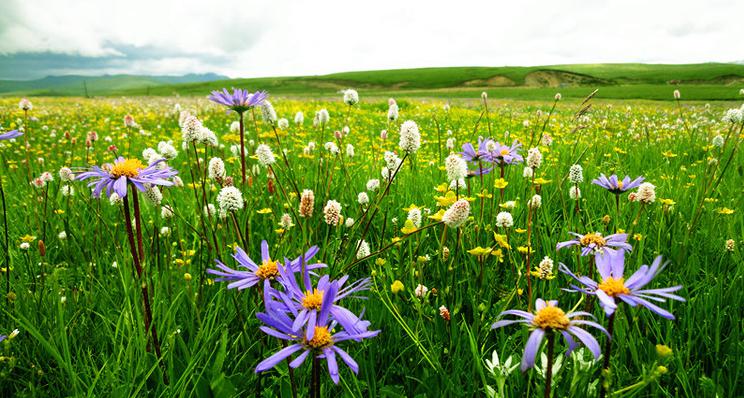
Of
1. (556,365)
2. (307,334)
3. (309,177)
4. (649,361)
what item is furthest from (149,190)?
(309,177)

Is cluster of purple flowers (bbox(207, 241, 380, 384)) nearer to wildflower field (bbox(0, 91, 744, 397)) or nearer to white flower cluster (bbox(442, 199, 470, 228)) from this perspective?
wildflower field (bbox(0, 91, 744, 397))

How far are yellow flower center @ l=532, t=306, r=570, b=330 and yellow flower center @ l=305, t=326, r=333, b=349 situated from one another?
0.51 m

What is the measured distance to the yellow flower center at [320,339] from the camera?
104cm

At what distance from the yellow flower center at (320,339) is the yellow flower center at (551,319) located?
1.68 feet

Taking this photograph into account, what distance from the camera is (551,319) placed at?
3.26 feet

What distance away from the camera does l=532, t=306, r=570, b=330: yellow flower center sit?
3.21 feet

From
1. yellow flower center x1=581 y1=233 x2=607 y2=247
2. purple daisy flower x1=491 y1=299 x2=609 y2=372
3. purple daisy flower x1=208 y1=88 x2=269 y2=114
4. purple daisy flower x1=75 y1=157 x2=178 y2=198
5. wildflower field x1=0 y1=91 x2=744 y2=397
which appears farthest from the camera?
purple daisy flower x1=208 y1=88 x2=269 y2=114

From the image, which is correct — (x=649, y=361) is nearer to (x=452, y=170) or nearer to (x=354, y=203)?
(x=452, y=170)

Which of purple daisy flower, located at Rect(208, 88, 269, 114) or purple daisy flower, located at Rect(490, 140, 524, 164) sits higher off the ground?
purple daisy flower, located at Rect(208, 88, 269, 114)

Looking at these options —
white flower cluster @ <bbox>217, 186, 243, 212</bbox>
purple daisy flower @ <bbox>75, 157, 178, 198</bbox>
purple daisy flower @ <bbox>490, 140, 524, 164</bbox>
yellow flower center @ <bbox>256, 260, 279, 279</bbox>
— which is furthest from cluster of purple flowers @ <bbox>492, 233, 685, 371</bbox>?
purple daisy flower @ <bbox>490, 140, 524, 164</bbox>

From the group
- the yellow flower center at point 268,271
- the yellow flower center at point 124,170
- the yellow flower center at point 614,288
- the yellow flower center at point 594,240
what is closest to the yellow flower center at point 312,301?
the yellow flower center at point 268,271

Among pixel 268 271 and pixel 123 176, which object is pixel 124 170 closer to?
pixel 123 176

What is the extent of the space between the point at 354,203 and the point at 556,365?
2.09 metres

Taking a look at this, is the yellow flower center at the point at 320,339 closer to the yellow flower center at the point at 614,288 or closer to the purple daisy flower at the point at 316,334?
the purple daisy flower at the point at 316,334
